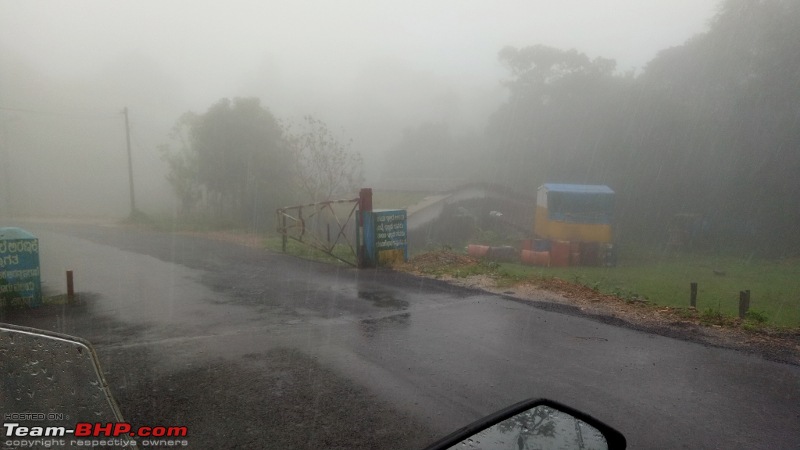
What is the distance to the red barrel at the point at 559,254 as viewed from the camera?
78.9 feet

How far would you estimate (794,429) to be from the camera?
16.1 ft

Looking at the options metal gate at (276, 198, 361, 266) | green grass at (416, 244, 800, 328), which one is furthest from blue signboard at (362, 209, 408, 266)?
green grass at (416, 244, 800, 328)

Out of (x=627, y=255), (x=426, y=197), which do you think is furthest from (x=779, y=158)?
(x=426, y=197)

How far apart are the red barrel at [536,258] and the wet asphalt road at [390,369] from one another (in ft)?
38.9

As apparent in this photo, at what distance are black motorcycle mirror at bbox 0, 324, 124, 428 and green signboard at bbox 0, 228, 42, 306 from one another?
354 inches

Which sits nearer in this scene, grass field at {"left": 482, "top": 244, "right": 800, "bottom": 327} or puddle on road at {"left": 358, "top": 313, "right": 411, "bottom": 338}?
puddle on road at {"left": 358, "top": 313, "right": 411, "bottom": 338}

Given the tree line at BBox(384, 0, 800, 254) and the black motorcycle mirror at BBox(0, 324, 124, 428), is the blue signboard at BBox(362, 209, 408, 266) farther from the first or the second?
the tree line at BBox(384, 0, 800, 254)

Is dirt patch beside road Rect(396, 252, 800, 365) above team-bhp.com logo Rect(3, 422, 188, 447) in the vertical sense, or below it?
below

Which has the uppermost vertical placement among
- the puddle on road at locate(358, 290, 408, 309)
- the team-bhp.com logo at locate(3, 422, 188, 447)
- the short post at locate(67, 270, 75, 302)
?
the team-bhp.com logo at locate(3, 422, 188, 447)

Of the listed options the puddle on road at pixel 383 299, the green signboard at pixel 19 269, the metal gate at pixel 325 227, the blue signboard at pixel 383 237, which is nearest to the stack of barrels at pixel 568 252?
the metal gate at pixel 325 227

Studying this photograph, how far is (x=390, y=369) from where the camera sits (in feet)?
21.3

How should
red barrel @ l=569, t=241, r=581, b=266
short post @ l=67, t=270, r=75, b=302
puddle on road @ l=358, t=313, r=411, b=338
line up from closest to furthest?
puddle on road @ l=358, t=313, r=411, b=338, short post @ l=67, t=270, r=75, b=302, red barrel @ l=569, t=241, r=581, b=266

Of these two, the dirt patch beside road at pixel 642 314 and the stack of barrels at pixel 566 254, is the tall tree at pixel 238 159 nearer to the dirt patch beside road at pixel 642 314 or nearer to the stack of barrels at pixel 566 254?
the stack of barrels at pixel 566 254

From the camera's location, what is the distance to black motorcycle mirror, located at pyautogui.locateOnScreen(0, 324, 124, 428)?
7.57ft
